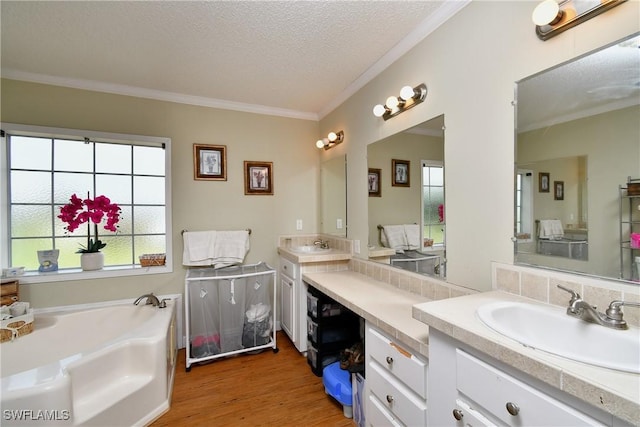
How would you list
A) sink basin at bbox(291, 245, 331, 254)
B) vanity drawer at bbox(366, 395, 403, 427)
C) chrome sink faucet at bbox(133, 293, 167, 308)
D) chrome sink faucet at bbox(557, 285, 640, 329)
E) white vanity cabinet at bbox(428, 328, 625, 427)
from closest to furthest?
white vanity cabinet at bbox(428, 328, 625, 427), chrome sink faucet at bbox(557, 285, 640, 329), vanity drawer at bbox(366, 395, 403, 427), chrome sink faucet at bbox(133, 293, 167, 308), sink basin at bbox(291, 245, 331, 254)

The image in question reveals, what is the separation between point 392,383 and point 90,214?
2.67 meters

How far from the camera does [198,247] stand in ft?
8.83

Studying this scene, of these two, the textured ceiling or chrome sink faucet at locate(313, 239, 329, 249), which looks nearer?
the textured ceiling

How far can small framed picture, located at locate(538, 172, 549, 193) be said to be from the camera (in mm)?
1153

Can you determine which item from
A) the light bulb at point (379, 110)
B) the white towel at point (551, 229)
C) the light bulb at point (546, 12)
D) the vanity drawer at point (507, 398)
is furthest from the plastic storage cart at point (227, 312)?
the light bulb at point (546, 12)

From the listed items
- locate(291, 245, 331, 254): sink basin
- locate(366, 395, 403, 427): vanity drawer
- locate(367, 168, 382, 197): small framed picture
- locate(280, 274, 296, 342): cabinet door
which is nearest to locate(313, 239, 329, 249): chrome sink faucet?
locate(291, 245, 331, 254): sink basin

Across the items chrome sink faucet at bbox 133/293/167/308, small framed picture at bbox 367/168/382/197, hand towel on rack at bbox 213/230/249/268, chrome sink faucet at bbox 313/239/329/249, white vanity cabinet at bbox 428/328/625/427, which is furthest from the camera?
chrome sink faucet at bbox 313/239/329/249

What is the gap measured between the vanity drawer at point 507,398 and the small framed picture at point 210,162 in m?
2.61

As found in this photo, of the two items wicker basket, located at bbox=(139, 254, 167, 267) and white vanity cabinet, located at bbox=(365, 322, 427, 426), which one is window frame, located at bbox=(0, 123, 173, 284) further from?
white vanity cabinet, located at bbox=(365, 322, 427, 426)

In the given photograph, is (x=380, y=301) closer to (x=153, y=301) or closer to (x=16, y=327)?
(x=153, y=301)

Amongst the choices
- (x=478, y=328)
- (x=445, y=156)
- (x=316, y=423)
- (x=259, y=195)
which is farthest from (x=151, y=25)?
(x=316, y=423)

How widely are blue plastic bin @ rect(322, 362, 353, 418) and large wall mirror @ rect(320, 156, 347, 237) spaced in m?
1.19

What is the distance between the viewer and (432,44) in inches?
64.5

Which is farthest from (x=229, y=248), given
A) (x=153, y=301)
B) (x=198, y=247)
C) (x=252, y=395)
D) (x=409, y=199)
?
(x=409, y=199)
